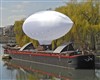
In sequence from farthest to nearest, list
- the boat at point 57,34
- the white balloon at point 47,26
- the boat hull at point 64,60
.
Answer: the white balloon at point 47,26 < the boat at point 57,34 < the boat hull at point 64,60

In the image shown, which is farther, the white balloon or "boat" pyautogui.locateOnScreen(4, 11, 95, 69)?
the white balloon

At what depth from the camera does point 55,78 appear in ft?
120

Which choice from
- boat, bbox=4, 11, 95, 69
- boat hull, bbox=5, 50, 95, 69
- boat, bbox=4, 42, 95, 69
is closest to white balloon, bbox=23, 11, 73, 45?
boat, bbox=4, 11, 95, 69

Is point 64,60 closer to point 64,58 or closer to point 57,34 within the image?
point 64,58

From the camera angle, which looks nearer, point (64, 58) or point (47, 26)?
point (47, 26)

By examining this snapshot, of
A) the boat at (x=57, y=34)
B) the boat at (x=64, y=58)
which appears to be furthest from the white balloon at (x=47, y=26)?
the boat at (x=64, y=58)

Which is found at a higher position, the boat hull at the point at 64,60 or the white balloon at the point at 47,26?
the white balloon at the point at 47,26

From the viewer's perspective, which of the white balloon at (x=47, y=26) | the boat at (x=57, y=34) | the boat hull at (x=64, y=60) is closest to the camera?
the boat hull at (x=64, y=60)

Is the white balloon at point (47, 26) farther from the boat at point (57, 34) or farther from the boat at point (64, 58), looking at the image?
the boat at point (64, 58)

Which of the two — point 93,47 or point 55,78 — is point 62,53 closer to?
Answer: point 93,47

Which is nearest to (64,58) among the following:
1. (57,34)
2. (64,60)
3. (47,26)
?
(64,60)

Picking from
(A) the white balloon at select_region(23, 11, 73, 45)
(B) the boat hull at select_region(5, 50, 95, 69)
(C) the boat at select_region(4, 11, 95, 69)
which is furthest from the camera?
(A) the white balloon at select_region(23, 11, 73, 45)

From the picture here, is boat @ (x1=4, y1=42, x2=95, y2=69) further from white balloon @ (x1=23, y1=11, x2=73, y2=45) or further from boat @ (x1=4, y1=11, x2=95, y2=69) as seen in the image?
white balloon @ (x1=23, y1=11, x2=73, y2=45)

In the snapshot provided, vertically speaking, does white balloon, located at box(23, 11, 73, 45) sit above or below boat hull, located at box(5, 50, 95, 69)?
above
